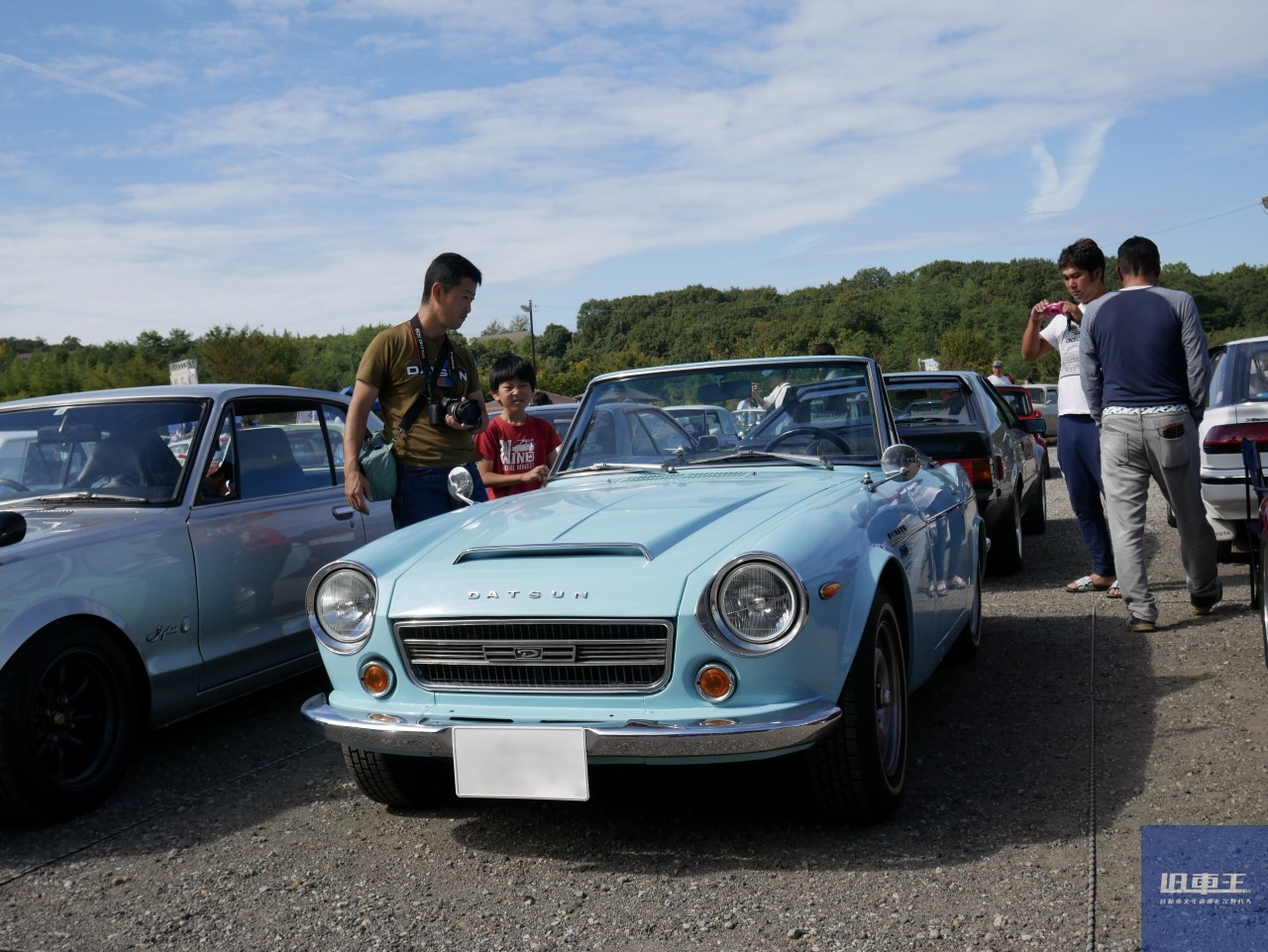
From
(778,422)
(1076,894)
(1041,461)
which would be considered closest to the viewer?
(1076,894)

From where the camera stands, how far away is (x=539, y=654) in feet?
11.2

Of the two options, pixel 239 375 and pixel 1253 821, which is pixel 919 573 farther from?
pixel 239 375

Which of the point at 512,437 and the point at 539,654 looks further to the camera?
the point at 512,437

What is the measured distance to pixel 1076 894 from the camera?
3072mm

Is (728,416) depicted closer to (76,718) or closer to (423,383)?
(423,383)

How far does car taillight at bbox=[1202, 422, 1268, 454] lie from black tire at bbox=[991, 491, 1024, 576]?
4.47 feet

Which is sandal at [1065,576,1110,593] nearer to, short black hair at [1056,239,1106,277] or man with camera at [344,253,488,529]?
short black hair at [1056,239,1106,277]

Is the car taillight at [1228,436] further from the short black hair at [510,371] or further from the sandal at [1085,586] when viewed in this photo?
the short black hair at [510,371]

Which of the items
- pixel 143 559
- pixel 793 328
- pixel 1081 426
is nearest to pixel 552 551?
pixel 143 559

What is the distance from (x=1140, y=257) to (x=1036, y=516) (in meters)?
4.70

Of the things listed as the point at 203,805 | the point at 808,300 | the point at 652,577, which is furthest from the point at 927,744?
the point at 808,300

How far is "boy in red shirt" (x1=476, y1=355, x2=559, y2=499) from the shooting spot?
21.5ft

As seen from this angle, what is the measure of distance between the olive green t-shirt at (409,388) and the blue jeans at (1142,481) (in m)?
3.27

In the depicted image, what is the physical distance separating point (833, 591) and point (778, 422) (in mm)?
1724
